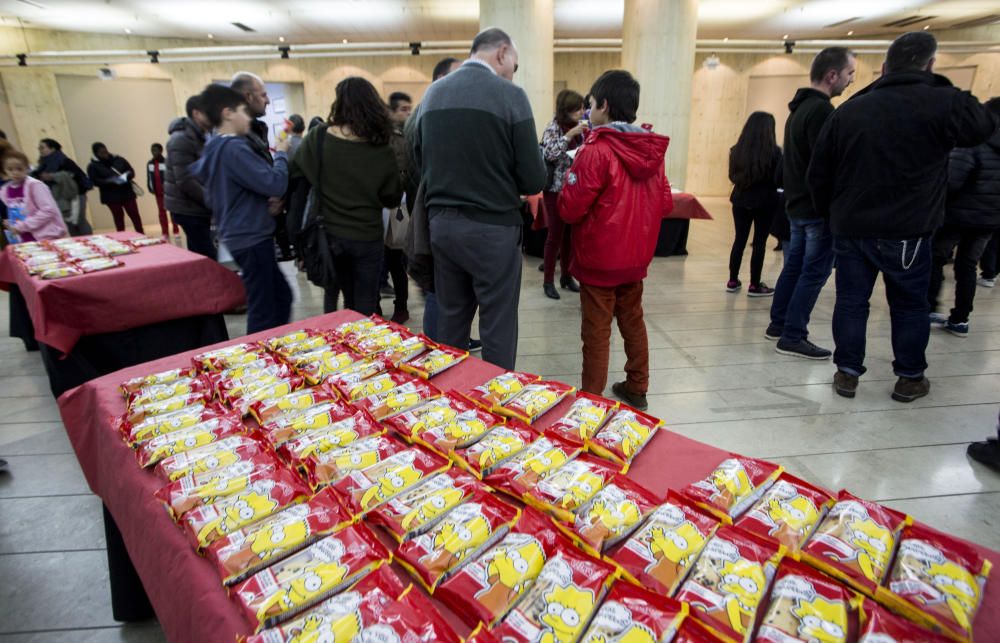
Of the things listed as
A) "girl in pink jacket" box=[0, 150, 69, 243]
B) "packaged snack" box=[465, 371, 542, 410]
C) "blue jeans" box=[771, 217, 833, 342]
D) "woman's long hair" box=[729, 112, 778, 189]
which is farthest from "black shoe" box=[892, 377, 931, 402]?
"girl in pink jacket" box=[0, 150, 69, 243]

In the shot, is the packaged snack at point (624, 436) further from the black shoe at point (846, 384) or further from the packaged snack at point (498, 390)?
the black shoe at point (846, 384)

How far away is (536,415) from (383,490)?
37 centimetres

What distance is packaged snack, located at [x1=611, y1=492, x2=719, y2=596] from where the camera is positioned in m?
0.70

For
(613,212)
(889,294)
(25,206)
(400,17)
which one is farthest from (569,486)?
(400,17)

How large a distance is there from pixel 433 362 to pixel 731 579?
0.88 m

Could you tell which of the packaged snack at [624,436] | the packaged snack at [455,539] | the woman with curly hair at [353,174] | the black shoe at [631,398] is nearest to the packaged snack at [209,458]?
the packaged snack at [455,539]

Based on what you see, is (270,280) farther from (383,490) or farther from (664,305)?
(664,305)

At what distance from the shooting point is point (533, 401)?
1.15 meters

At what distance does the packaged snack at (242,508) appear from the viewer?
2.60 ft

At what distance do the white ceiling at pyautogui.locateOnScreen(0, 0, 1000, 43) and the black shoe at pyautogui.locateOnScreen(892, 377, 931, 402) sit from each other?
7.40 m

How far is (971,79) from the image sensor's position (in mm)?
10188

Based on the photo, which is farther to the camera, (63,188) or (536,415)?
(63,188)

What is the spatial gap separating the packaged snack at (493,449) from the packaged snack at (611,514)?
19 centimetres

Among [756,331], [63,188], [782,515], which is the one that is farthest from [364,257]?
[63,188]
